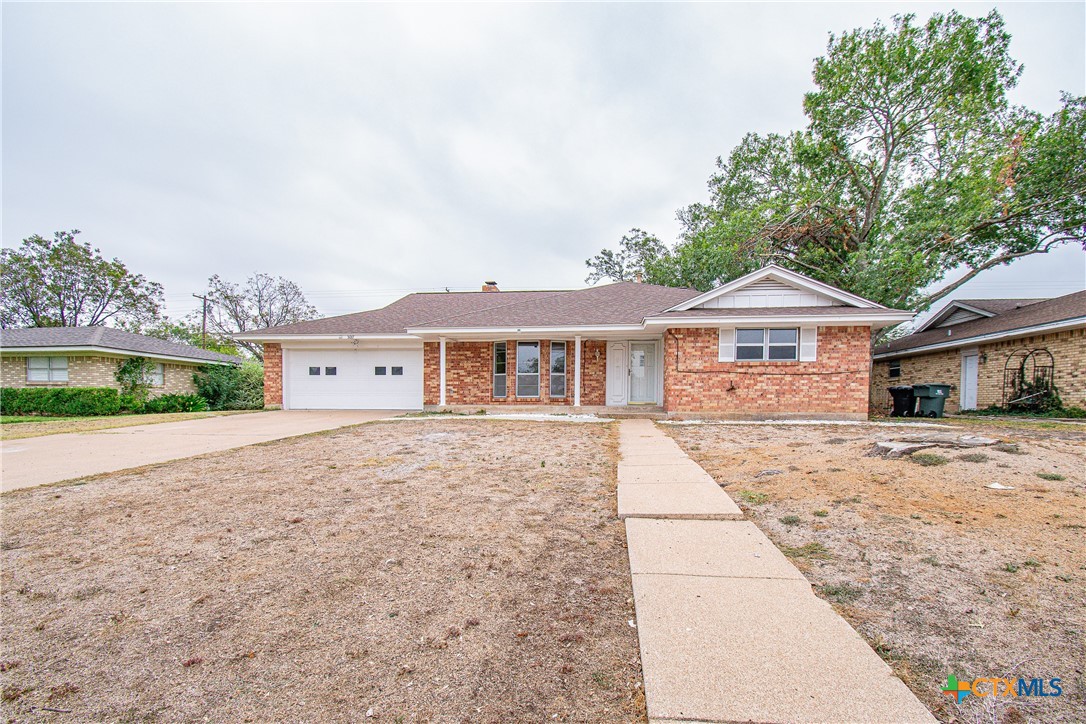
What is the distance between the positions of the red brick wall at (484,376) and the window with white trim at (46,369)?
49.1 ft

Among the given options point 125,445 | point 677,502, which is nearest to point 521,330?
point 125,445

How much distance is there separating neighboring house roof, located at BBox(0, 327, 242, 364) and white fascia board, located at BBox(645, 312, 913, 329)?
775 inches

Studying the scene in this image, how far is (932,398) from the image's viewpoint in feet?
41.9

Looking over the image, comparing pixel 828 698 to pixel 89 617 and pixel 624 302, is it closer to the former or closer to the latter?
pixel 89 617

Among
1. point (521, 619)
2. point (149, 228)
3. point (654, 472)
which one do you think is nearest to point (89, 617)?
point (521, 619)

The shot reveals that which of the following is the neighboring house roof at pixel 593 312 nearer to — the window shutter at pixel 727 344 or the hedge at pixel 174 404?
the window shutter at pixel 727 344

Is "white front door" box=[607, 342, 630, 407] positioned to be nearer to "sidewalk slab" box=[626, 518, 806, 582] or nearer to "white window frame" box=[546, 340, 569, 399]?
"white window frame" box=[546, 340, 569, 399]

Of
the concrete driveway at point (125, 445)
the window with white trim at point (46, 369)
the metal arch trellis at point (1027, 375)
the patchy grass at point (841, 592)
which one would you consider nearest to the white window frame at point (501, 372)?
the concrete driveway at point (125, 445)

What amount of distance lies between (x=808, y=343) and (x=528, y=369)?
7.90 meters

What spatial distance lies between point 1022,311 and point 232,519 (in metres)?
21.6

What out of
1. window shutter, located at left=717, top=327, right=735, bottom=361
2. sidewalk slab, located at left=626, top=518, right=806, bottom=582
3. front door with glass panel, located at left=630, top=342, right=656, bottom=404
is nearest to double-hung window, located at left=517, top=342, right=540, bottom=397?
front door with glass panel, located at left=630, top=342, right=656, bottom=404

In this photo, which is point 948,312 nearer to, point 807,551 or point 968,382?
point 968,382

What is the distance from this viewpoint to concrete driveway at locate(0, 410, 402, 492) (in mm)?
5514

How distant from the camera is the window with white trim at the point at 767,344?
1131 centimetres
